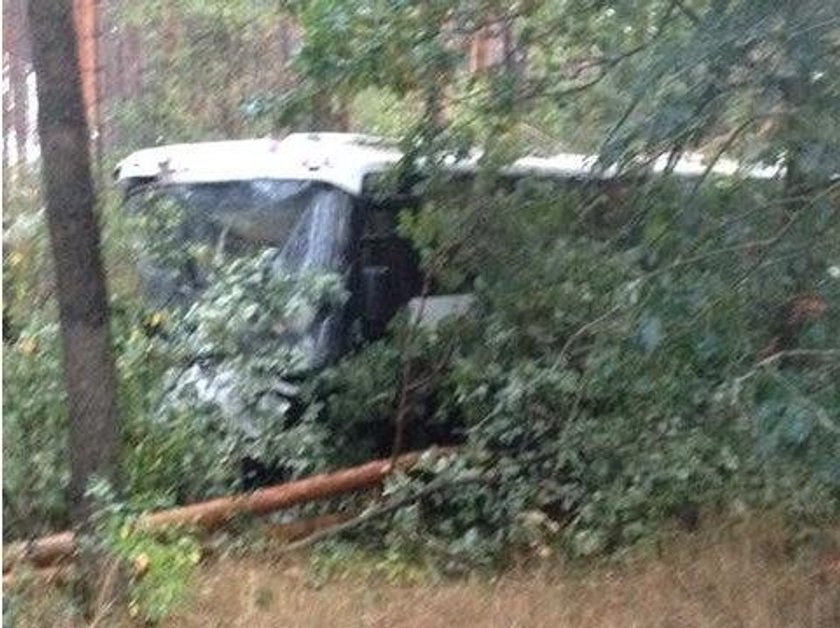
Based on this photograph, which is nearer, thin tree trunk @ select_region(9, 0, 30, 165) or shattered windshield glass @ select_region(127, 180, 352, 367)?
shattered windshield glass @ select_region(127, 180, 352, 367)

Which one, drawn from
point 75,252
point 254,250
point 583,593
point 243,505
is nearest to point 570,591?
point 583,593

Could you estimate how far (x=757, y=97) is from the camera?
7.59 meters

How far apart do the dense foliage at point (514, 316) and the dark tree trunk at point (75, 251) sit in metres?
0.75

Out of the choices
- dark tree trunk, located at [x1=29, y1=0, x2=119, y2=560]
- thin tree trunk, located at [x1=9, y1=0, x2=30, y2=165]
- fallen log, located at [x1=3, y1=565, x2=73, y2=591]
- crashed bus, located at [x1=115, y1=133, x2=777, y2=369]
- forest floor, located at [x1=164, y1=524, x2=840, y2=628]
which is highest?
dark tree trunk, located at [x1=29, y1=0, x2=119, y2=560]

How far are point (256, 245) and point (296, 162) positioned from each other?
0.70 meters

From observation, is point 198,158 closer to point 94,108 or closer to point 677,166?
point 94,108

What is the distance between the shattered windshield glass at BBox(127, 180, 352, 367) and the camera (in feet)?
33.3

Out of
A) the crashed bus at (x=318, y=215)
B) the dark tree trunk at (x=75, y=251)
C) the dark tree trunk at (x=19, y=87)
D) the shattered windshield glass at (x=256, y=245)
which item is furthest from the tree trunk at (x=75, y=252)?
the dark tree trunk at (x=19, y=87)

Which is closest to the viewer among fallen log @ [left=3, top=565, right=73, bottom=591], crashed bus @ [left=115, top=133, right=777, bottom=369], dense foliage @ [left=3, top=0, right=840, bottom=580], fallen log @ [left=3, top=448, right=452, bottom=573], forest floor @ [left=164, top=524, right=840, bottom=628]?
fallen log @ [left=3, top=565, right=73, bottom=591]

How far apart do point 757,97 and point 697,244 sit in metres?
0.76

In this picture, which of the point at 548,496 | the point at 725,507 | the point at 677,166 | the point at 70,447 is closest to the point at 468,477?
the point at 548,496

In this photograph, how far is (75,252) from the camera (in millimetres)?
7238

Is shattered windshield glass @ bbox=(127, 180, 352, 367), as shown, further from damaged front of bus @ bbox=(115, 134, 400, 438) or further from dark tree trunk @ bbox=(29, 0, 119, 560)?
dark tree trunk @ bbox=(29, 0, 119, 560)

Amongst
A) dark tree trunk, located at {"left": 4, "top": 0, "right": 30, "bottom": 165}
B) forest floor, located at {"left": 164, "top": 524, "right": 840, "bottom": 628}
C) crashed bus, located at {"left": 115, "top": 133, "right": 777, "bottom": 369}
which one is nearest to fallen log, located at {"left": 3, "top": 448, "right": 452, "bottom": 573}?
forest floor, located at {"left": 164, "top": 524, "right": 840, "bottom": 628}
